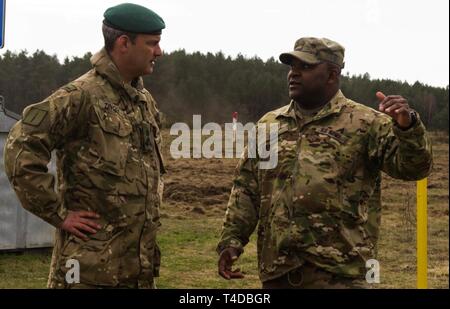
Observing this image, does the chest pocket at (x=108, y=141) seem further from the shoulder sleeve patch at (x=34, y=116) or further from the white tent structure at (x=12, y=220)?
the white tent structure at (x=12, y=220)

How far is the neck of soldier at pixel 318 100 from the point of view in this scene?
378cm

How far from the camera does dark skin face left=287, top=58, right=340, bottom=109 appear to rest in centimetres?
378

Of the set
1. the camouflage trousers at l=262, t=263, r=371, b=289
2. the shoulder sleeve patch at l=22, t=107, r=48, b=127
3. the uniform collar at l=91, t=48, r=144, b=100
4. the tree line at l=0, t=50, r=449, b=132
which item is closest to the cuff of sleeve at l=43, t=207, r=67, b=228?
the shoulder sleeve patch at l=22, t=107, r=48, b=127

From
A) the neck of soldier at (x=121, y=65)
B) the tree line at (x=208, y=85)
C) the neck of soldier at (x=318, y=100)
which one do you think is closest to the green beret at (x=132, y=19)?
the neck of soldier at (x=121, y=65)

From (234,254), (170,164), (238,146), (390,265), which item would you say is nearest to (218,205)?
(238,146)

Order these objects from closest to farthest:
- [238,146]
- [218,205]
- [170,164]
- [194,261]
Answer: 1. [194,261]
2. [218,205]
3. [238,146]
4. [170,164]

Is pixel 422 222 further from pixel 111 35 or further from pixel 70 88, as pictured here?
pixel 70 88

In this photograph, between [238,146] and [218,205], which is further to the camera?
[238,146]

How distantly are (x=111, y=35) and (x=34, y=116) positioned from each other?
0.60 metres

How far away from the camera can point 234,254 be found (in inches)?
152

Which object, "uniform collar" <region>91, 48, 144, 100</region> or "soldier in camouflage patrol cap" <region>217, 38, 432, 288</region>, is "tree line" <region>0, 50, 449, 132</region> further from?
"uniform collar" <region>91, 48, 144, 100</region>

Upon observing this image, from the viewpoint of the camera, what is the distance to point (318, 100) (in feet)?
12.4

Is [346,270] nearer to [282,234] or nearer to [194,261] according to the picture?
[282,234]

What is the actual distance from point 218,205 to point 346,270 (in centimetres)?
1218
